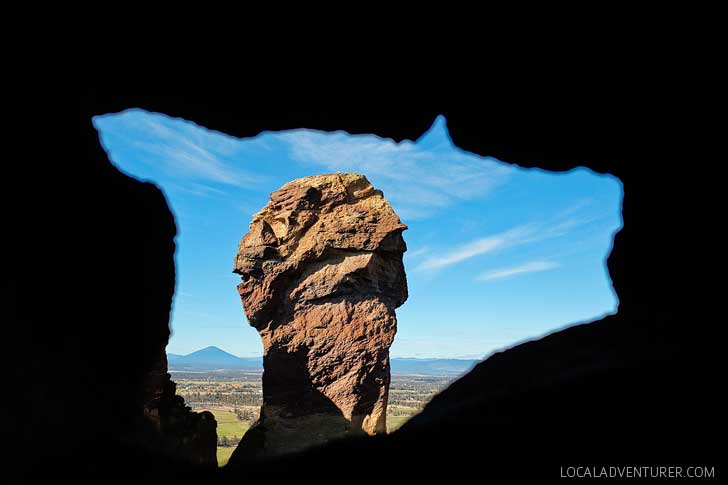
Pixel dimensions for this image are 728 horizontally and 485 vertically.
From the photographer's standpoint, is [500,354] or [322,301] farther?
[322,301]

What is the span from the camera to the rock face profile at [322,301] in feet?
104

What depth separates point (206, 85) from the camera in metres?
8.23

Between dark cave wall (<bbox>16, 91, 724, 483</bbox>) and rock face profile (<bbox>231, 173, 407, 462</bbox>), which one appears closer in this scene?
dark cave wall (<bbox>16, 91, 724, 483</bbox>)

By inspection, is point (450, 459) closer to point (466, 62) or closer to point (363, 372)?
point (466, 62)

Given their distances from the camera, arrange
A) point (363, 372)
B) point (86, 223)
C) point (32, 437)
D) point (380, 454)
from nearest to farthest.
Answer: point (380, 454)
point (32, 437)
point (86, 223)
point (363, 372)

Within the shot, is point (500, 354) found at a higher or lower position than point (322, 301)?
lower

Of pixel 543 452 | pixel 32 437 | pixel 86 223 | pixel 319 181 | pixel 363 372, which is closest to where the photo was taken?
pixel 543 452

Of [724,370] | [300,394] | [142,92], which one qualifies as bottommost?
[300,394]

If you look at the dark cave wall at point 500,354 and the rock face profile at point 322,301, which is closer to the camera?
the dark cave wall at point 500,354

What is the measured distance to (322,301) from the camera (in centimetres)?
3388

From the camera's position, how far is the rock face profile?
104ft

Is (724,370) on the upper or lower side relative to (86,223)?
lower

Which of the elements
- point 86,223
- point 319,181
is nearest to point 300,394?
point 319,181

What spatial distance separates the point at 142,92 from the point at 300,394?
2743 cm
